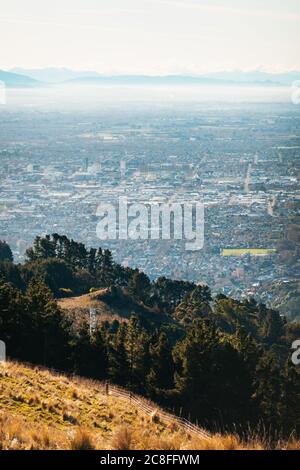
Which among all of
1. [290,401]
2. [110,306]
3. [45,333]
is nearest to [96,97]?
[110,306]

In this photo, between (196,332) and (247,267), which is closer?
(196,332)

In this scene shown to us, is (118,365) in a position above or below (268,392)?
above

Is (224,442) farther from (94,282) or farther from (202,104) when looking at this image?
(202,104)

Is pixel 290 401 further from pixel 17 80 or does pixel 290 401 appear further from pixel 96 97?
pixel 96 97

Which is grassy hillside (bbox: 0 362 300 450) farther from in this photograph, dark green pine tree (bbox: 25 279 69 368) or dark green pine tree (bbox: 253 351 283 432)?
dark green pine tree (bbox: 253 351 283 432)

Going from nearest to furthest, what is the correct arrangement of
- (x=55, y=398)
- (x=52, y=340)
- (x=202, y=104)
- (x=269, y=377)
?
(x=55, y=398)
(x=52, y=340)
(x=269, y=377)
(x=202, y=104)

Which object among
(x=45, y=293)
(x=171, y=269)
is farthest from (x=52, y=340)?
(x=171, y=269)

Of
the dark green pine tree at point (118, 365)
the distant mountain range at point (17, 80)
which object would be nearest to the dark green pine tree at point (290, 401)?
the dark green pine tree at point (118, 365)

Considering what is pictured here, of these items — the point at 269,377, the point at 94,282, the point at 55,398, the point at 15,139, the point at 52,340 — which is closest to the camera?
the point at 55,398

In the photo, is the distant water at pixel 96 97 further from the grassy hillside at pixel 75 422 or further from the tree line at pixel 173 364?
the grassy hillside at pixel 75 422
